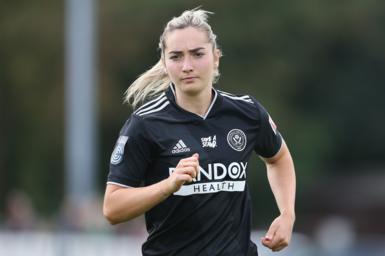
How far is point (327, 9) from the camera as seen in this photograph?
38062 mm

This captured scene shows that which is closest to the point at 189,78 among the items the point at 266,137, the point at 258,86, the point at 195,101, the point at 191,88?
the point at 191,88

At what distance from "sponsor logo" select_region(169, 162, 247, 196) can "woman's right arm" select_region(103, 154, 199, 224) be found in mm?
255

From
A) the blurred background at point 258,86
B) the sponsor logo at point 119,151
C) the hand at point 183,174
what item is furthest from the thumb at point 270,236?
the blurred background at point 258,86

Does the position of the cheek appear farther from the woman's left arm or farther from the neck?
the woman's left arm

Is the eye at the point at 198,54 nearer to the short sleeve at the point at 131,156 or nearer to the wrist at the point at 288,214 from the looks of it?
the short sleeve at the point at 131,156

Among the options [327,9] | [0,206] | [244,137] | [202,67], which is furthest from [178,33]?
[327,9]

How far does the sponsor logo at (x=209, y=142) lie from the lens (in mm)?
6586

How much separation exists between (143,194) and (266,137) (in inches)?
38.0

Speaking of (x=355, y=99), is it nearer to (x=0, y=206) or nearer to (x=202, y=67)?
(x=0, y=206)

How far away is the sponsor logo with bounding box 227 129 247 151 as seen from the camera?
21.9 ft

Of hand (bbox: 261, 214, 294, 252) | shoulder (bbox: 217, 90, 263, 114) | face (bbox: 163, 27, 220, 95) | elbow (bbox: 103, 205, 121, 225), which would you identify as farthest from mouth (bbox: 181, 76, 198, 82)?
hand (bbox: 261, 214, 294, 252)

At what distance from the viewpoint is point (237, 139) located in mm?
6707

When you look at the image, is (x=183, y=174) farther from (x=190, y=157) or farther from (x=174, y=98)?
(x=174, y=98)

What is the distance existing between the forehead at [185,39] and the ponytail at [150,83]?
1.30 ft
